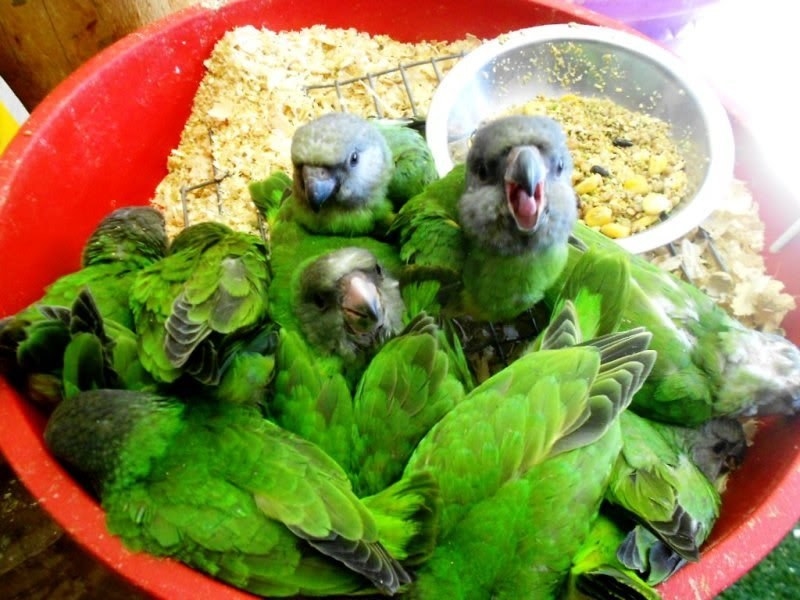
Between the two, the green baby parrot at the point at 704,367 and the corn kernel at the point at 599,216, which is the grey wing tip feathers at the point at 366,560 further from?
the corn kernel at the point at 599,216

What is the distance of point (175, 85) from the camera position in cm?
207

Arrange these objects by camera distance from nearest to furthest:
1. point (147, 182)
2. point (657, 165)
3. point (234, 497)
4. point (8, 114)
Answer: point (234, 497) → point (657, 165) → point (147, 182) → point (8, 114)

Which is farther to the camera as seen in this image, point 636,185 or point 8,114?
point 8,114

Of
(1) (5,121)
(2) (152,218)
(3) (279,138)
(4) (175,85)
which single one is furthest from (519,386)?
(1) (5,121)

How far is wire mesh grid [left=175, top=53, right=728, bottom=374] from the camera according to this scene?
1.67 metres

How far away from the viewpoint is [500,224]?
1422mm

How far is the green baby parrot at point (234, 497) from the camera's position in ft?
3.67

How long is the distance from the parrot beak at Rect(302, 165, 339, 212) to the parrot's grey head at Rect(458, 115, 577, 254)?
0.29 metres

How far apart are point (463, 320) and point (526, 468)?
1.67 ft

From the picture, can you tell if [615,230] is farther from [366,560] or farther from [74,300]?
[74,300]

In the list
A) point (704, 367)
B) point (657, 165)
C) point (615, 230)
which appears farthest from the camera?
point (657, 165)

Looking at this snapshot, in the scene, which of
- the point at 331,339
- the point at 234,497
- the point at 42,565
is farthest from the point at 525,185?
the point at 42,565

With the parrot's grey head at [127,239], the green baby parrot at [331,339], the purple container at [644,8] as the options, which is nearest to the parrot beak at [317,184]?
the green baby parrot at [331,339]

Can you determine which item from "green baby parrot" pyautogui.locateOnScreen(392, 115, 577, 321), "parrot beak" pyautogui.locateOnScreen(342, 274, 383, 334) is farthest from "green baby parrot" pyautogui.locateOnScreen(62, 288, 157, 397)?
"green baby parrot" pyautogui.locateOnScreen(392, 115, 577, 321)
